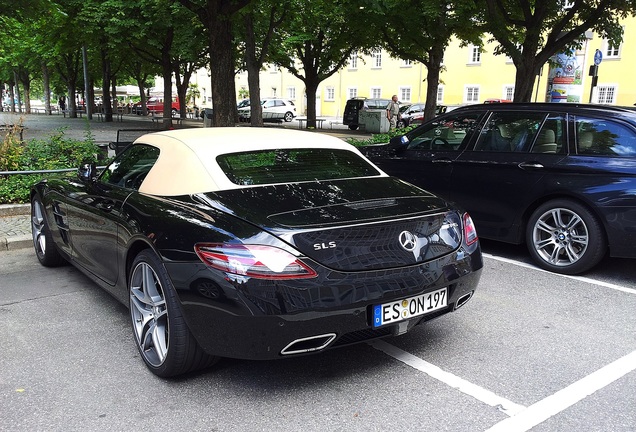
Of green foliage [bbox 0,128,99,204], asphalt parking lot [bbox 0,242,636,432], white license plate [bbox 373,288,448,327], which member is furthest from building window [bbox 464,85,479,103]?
white license plate [bbox 373,288,448,327]

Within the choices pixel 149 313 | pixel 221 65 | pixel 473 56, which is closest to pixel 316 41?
pixel 221 65

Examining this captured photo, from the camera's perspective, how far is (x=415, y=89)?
155 feet

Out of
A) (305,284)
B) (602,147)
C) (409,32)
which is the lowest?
(305,284)

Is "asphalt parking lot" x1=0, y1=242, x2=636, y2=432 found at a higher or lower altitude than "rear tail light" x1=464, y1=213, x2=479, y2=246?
lower

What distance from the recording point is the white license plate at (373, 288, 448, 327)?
3.04 m

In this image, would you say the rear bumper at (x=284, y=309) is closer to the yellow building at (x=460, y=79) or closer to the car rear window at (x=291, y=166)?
the car rear window at (x=291, y=166)

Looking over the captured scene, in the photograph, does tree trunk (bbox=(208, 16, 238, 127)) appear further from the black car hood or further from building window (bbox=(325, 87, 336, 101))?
building window (bbox=(325, 87, 336, 101))

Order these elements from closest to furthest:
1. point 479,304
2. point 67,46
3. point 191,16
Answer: point 479,304 < point 191,16 < point 67,46

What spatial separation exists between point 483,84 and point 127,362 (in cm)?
4349

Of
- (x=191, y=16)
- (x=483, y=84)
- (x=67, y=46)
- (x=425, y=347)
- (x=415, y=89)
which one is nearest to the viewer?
(x=425, y=347)

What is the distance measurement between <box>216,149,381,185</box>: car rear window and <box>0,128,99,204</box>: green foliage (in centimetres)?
428

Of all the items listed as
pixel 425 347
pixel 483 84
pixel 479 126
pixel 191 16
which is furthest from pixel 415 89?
pixel 425 347

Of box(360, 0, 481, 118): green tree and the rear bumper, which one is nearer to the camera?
the rear bumper

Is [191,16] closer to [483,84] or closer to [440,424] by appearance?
[440,424]
